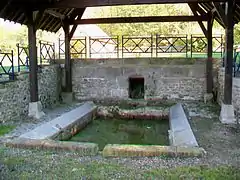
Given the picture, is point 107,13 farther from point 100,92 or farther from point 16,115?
point 16,115

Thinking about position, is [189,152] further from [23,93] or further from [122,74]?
[122,74]

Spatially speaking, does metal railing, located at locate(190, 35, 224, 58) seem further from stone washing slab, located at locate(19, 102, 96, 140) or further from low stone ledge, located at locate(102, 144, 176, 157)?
low stone ledge, located at locate(102, 144, 176, 157)

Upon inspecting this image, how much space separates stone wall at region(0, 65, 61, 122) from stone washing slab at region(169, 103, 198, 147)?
14.6ft

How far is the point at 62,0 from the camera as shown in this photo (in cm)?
910

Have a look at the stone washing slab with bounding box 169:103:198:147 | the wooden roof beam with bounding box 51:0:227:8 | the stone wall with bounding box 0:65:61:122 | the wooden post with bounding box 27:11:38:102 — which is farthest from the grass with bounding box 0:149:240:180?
the wooden roof beam with bounding box 51:0:227:8

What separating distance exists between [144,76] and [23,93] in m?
5.24

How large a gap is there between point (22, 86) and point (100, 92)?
436 cm

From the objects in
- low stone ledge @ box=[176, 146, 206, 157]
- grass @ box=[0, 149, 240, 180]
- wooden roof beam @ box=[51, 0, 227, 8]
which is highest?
wooden roof beam @ box=[51, 0, 227, 8]

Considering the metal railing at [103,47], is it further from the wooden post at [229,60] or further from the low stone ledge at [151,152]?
the low stone ledge at [151,152]

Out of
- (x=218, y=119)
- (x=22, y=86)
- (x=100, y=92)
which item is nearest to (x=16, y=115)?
(x=22, y=86)

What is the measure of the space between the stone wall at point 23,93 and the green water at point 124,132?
6.10 feet

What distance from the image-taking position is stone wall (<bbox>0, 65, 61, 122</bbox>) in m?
8.38

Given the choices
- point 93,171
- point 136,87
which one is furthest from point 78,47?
point 93,171

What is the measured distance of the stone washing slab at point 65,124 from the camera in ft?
23.7
